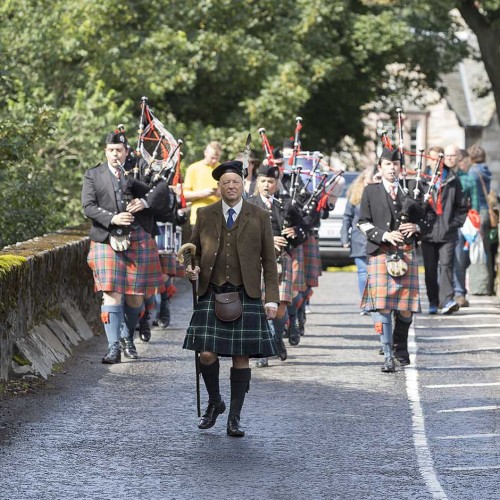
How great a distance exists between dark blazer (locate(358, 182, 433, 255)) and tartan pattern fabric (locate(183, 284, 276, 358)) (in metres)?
2.87

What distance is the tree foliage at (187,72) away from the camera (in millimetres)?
18516

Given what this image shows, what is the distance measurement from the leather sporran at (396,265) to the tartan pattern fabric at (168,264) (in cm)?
304

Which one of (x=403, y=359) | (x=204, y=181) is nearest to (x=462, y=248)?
(x=204, y=181)

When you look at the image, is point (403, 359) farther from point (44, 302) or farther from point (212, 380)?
point (212, 380)

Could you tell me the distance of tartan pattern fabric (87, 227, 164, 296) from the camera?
12.0 meters

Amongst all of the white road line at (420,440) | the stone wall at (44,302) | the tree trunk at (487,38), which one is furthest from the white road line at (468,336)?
the tree trunk at (487,38)

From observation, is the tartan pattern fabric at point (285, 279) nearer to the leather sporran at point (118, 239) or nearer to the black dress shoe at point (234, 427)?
the leather sporran at point (118, 239)

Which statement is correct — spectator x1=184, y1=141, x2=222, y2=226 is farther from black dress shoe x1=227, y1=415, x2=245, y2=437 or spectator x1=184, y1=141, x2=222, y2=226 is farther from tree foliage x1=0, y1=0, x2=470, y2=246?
black dress shoe x1=227, y1=415, x2=245, y2=437

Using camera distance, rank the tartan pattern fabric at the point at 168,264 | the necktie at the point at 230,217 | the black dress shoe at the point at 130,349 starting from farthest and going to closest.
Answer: the tartan pattern fabric at the point at 168,264 < the black dress shoe at the point at 130,349 < the necktie at the point at 230,217

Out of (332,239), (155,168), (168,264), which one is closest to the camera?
(155,168)

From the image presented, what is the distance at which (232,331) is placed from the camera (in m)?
9.09

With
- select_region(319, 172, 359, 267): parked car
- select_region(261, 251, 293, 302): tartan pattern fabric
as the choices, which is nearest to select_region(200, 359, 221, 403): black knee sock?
select_region(261, 251, 293, 302): tartan pattern fabric

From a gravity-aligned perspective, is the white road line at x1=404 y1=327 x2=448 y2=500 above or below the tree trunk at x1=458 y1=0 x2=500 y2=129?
below

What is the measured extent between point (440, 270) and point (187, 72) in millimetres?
9668
